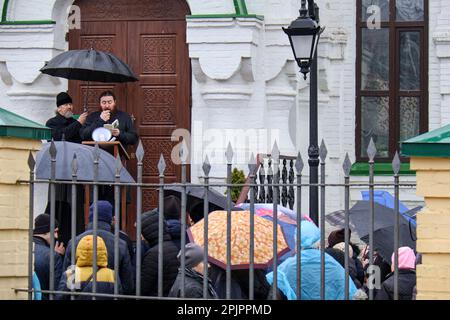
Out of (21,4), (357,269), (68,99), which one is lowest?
(357,269)

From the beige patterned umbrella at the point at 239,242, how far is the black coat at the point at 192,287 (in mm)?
161

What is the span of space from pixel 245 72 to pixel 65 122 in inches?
85.2

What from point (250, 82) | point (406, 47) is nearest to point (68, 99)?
point (250, 82)

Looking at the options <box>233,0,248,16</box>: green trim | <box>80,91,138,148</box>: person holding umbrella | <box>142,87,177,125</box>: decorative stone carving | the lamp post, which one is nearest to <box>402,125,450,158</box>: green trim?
the lamp post

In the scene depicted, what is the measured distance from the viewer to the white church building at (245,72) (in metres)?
16.3

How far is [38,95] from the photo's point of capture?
16750mm

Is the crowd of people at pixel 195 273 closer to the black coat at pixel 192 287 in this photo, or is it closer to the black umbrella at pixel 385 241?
the black coat at pixel 192 287

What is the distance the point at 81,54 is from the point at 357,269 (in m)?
5.98

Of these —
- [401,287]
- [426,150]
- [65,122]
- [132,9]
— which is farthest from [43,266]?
[132,9]

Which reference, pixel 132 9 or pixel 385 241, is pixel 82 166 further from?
pixel 132 9

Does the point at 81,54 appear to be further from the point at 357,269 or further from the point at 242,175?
the point at 357,269

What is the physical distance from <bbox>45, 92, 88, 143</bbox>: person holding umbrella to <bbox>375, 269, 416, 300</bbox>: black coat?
6.52m

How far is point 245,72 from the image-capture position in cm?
1633

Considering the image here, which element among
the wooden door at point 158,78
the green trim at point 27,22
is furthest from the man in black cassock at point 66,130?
the wooden door at point 158,78
